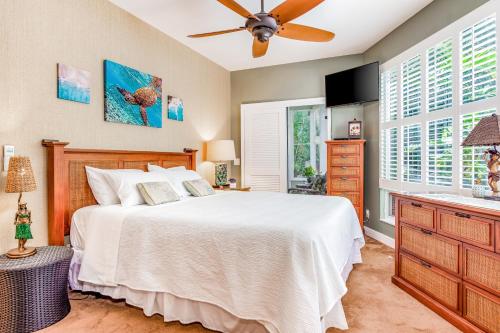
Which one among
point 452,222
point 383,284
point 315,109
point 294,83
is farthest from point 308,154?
point 452,222

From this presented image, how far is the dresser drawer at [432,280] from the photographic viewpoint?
2064 millimetres

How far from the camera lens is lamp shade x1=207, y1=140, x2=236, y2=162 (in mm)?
4578

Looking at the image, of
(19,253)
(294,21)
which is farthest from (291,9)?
(19,253)

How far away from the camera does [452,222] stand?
6.90 feet

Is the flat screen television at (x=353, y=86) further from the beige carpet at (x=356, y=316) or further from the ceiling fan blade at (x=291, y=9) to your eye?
the beige carpet at (x=356, y=316)

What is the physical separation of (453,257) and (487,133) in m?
0.90

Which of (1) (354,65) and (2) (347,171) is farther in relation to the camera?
(1) (354,65)

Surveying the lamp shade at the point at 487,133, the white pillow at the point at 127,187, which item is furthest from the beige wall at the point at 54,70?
the lamp shade at the point at 487,133

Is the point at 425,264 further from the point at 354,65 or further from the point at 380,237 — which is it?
the point at 354,65

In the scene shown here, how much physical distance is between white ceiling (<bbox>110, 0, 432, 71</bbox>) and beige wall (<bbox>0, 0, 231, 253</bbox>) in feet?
0.88

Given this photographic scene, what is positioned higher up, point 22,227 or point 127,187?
point 127,187

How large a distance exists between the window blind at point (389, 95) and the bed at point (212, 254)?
202 cm

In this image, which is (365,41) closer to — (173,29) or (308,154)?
(308,154)

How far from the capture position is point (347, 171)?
4.38 m
